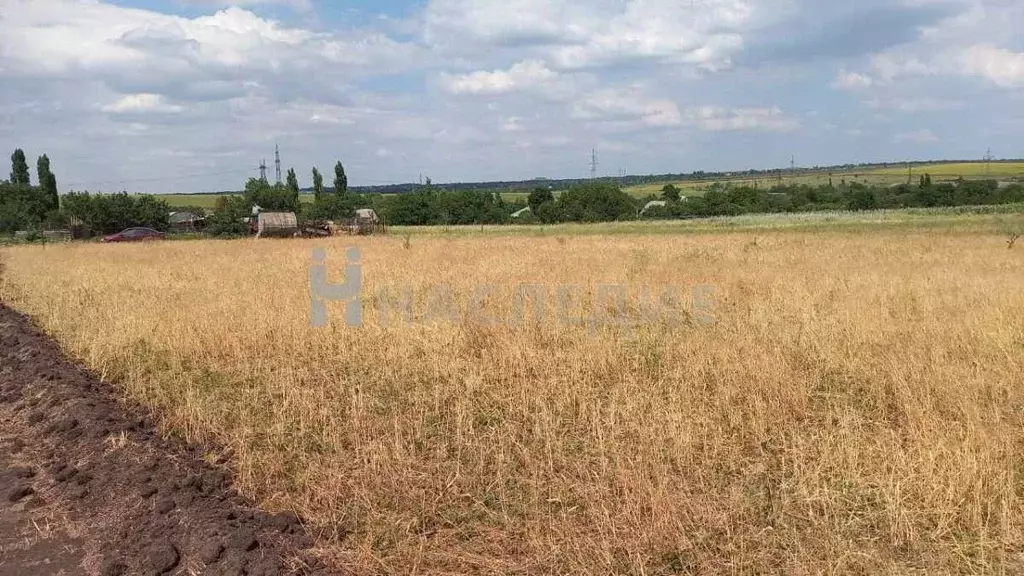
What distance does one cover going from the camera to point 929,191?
82375mm

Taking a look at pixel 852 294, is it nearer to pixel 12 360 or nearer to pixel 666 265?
pixel 666 265

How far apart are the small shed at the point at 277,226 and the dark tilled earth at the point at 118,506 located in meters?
44.3

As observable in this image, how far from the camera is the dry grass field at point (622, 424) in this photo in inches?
158

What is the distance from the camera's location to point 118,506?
473 cm

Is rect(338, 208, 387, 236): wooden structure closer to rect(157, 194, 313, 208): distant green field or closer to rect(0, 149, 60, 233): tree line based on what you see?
rect(0, 149, 60, 233): tree line

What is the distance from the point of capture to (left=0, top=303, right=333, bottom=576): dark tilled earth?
3.97 metres

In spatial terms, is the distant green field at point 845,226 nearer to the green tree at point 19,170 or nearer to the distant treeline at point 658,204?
the distant treeline at point 658,204

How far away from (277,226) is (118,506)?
49.8 metres

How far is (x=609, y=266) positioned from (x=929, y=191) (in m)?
80.3

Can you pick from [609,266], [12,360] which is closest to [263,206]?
[609,266]

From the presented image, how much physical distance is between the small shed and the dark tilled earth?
44.3 meters

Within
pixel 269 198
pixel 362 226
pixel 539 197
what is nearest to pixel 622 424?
pixel 362 226

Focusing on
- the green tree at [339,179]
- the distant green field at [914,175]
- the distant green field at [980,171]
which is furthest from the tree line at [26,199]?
the distant green field at [980,171]

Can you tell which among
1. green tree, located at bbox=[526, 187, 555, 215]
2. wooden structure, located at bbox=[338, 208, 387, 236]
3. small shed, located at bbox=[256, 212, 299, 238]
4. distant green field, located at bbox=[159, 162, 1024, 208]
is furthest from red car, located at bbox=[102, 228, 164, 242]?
distant green field, located at bbox=[159, 162, 1024, 208]
